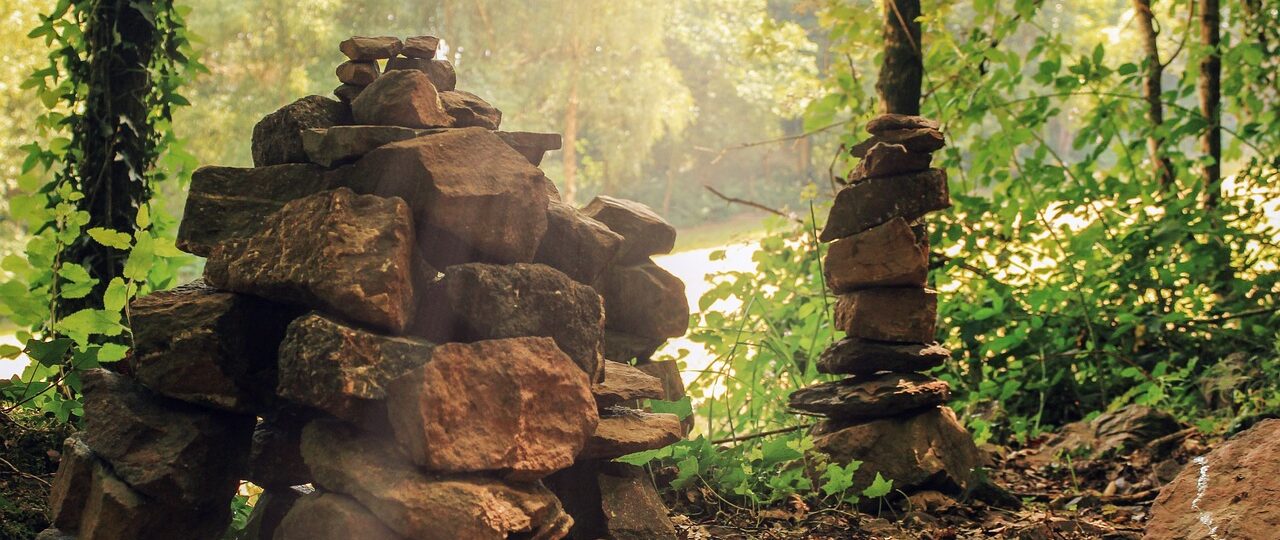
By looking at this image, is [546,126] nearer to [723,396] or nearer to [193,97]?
[193,97]

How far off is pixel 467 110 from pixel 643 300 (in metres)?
1.27

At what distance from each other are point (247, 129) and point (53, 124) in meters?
13.1

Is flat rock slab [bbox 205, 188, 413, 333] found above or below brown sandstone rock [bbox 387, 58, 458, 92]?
below

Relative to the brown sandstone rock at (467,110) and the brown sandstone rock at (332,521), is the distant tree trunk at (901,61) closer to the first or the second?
the brown sandstone rock at (467,110)

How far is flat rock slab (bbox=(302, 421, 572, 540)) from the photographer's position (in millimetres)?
2607

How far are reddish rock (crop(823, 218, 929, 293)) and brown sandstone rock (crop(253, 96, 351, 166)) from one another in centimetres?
218

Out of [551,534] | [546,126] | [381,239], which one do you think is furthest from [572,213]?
[546,126]

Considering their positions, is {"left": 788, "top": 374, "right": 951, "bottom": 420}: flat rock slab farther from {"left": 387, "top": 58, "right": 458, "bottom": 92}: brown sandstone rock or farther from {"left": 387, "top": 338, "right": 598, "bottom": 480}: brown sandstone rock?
{"left": 387, "top": 58, "right": 458, "bottom": 92}: brown sandstone rock

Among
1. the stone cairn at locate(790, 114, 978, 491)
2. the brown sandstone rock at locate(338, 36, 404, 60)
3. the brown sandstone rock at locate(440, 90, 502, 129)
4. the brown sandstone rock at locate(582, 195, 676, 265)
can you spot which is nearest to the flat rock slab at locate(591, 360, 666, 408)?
the brown sandstone rock at locate(582, 195, 676, 265)

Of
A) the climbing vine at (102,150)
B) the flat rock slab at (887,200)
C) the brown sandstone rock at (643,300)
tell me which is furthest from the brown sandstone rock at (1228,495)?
the climbing vine at (102,150)

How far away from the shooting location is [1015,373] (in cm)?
605

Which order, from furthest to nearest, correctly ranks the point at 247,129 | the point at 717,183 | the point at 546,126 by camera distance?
the point at 717,183 → the point at 546,126 → the point at 247,129

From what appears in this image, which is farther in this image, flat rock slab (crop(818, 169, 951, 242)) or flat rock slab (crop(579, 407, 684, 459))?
flat rock slab (crop(818, 169, 951, 242))

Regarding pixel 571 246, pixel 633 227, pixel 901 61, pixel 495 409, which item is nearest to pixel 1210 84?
pixel 901 61
